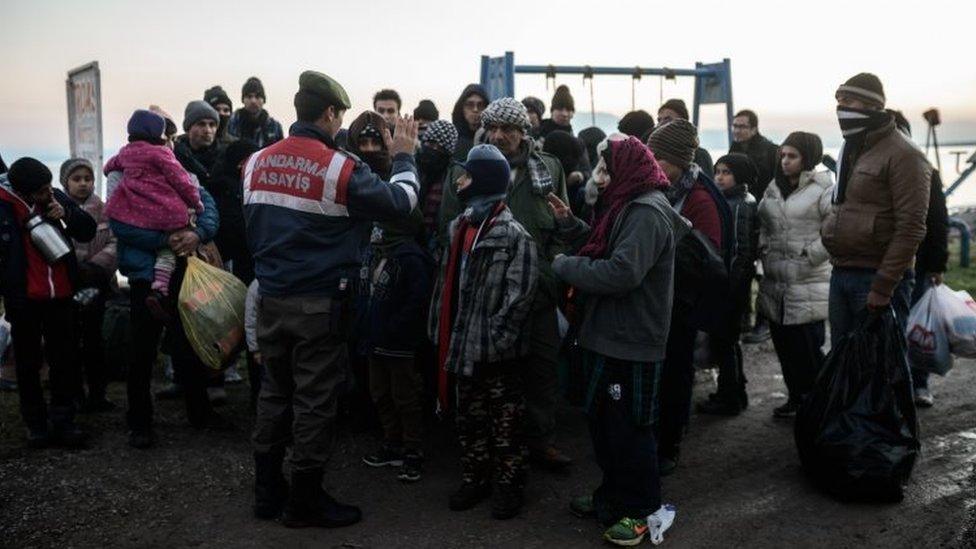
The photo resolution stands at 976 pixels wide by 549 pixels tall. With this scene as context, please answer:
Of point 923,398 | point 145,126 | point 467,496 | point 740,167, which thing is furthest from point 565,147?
point 923,398

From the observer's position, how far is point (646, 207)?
3.51 meters

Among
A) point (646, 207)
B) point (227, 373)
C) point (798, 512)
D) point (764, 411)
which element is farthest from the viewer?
point (227, 373)

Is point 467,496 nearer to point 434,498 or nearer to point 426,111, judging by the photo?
point 434,498

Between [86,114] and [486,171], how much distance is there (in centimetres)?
441

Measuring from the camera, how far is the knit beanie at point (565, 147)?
5605 millimetres

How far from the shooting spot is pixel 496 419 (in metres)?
3.98

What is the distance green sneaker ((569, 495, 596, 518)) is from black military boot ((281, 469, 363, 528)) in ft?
3.69

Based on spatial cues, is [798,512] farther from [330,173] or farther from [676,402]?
[330,173]

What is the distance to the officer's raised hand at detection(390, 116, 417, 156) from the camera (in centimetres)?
401

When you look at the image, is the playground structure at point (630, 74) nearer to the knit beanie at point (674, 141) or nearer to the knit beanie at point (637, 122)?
the knit beanie at point (637, 122)

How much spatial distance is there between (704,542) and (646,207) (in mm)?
1576

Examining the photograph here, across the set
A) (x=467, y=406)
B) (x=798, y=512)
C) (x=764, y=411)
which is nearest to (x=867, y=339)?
(x=798, y=512)

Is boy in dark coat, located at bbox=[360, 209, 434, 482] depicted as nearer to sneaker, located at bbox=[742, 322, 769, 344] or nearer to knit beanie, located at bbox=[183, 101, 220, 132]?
knit beanie, located at bbox=[183, 101, 220, 132]

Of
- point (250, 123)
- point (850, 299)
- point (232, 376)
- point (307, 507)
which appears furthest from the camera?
point (250, 123)
